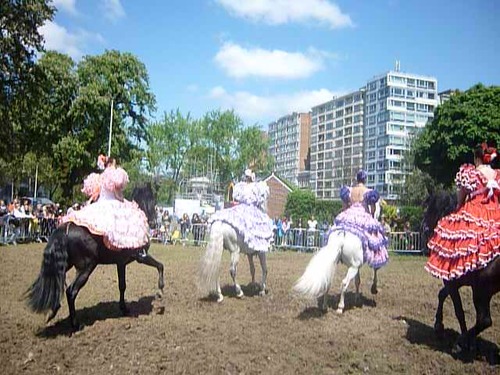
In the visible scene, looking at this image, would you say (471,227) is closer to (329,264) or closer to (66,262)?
(329,264)

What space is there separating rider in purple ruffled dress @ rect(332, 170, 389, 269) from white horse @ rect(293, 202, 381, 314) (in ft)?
0.59

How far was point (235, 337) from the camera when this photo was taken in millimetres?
7266

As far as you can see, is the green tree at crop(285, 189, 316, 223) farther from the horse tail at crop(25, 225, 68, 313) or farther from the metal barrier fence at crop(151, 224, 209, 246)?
the horse tail at crop(25, 225, 68, 313)

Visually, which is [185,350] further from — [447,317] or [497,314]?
[497,314]

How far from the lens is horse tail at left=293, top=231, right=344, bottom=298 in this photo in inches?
307

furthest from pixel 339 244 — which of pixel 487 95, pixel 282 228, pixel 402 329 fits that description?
pixel 487 95

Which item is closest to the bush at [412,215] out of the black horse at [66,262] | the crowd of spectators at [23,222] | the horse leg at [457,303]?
the crowd of spectators at [23,222]

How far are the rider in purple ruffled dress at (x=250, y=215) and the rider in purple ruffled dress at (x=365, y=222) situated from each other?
1.69 metres

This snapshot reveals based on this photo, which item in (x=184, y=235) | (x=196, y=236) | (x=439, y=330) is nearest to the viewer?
(x=439, y=330)

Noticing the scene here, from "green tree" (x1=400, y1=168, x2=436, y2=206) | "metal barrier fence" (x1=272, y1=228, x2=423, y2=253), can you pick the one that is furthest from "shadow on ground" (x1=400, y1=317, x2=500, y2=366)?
"green tree" (x1=400, y1=168, x2=436, y2=206)

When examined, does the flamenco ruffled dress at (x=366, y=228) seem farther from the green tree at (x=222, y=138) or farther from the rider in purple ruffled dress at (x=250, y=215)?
the green tree at (x=222, y=138)

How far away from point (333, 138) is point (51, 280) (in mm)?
140036

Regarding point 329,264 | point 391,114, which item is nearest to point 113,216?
point 329,264

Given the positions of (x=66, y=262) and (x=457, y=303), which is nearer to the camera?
(x=457, y=303)
